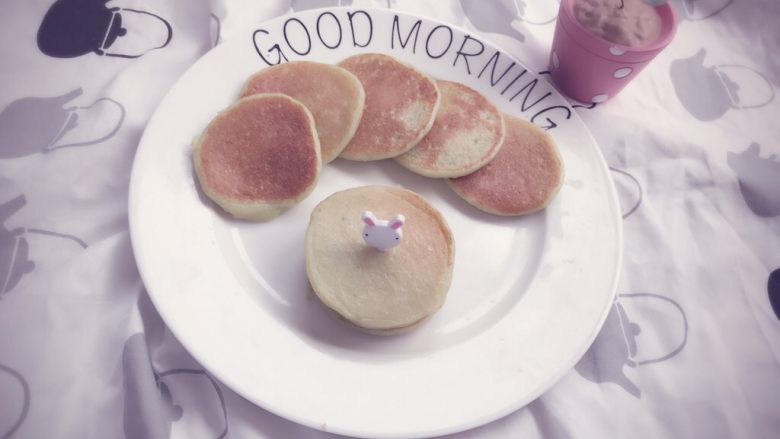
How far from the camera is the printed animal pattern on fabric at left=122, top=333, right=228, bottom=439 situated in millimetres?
1049

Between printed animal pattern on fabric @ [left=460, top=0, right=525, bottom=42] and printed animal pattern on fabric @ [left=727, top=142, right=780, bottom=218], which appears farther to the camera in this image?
printed animal pattern on fabric @ [left=460, top=0, right=525, bottom=42]

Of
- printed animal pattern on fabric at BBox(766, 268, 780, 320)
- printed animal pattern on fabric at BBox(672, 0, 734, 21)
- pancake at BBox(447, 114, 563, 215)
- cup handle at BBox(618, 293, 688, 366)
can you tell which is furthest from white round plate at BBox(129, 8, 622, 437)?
printed animal pattern on fabric at BBox(672, 0, 734, 21)

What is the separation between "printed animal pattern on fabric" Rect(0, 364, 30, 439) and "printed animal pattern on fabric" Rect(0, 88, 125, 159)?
1.86 ft

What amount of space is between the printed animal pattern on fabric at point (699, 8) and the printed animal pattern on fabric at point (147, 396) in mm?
1853

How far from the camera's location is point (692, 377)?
4.00 feet

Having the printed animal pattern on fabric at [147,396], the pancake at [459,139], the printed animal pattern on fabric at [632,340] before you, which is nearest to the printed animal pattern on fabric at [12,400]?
the printed animal pattern on fabric at [147,396]

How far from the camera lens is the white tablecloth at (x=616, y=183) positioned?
1098 mm

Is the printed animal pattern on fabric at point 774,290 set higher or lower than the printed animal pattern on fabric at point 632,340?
higher

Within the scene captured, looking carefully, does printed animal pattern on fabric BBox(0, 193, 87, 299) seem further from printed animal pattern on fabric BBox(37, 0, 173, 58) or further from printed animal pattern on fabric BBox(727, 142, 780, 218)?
printed animal pattern on fabric BBox(727, 142, 780, 218)

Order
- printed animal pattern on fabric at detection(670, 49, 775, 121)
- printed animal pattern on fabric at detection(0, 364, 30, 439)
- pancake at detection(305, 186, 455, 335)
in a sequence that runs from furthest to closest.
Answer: printed animal pattern on fabric at detection(670, 49, 775, 121) → pancake at detection(305, 186, 455, 335) → printed animal pattern on fabric at detection(0, 364, 30, 439)

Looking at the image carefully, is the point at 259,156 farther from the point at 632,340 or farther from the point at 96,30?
the point at 632,340

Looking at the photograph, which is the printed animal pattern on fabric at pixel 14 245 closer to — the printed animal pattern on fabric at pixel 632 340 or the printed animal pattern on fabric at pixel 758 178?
the printed animal pattern on fabric at pixel 632 340

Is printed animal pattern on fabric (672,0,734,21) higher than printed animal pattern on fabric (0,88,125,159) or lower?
higher

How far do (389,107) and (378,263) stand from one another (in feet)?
1.46
